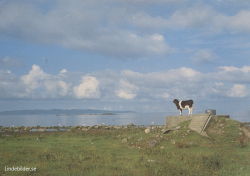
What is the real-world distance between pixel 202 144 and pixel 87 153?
10082 mm

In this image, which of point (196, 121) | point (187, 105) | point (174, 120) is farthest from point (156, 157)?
point (187, 105)

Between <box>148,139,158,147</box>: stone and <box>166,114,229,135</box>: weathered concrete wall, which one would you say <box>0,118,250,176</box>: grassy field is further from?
<box>166,114,229,135</box>: weathered concrete wall

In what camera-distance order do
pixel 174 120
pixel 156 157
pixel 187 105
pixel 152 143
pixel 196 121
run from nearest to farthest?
pixel 156 157 < pixel 152 143 < pixel 196 121 < pixel 187 105 < pixel 174 120

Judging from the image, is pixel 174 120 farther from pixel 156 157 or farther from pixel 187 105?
pixel 156 157

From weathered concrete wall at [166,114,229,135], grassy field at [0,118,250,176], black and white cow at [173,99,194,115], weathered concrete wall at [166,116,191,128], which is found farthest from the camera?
black and white cow at [173,99,194,115]

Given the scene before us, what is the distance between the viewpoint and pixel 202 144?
98.5ft

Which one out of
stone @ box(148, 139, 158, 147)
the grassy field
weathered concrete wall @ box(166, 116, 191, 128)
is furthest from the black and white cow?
stone @ box(148, 139, 158, 147)

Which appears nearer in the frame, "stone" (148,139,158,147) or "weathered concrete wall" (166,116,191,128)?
"stone" (148,139,158,147)

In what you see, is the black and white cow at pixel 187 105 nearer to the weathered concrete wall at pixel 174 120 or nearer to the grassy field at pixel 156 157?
the weathered concrete wall at pixel 174 120

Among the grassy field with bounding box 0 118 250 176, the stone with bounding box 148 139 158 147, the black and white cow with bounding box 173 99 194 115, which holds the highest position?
the black and white cow with bounding box 173 99 194 115

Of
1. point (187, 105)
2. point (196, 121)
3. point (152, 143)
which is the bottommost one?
point (152, 143)

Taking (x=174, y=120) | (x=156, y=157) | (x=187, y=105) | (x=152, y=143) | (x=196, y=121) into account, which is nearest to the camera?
(x=156, y=157)

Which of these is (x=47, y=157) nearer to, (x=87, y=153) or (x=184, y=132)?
(x=87, y=153)

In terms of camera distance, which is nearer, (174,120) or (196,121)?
(196,121)
